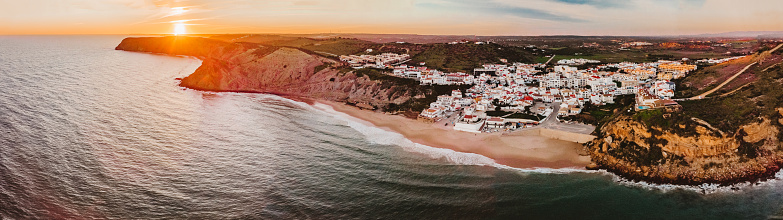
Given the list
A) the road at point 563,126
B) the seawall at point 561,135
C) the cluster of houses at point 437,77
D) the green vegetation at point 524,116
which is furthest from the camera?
the cluster of houses at point 437,77

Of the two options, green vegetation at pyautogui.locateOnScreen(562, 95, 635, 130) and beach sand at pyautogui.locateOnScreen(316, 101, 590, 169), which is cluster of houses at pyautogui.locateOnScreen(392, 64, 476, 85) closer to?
beach sand at pyautogui.locateOnScreen(316, 101, 590, 169)

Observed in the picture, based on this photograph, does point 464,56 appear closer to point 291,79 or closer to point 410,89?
point 410,89

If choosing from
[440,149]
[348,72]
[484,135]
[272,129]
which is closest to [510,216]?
[440,149]

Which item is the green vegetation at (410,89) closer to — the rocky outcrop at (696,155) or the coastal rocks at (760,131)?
the rocky outcrop at (696,155)

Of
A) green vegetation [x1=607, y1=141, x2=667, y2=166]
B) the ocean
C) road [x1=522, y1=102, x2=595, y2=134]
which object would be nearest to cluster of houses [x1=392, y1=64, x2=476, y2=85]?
the ocean

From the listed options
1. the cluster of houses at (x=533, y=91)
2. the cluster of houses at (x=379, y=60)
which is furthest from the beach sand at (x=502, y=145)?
the cluster of houses at (x=379, y=60)
